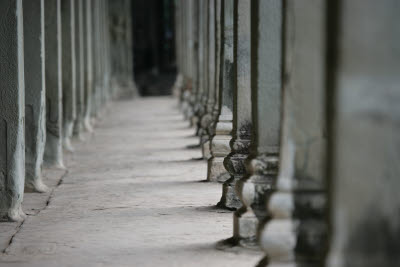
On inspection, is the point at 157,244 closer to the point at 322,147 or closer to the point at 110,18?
the point at 322,147

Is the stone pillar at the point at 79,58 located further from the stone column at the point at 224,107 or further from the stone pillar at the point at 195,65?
the stone column at the point at 224,107

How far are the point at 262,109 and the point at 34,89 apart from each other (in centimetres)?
383

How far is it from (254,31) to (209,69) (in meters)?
7.54

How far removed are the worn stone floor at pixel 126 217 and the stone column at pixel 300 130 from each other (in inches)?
40.4

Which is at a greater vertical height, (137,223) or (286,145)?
(286,145)

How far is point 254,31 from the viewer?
6105 millimetres

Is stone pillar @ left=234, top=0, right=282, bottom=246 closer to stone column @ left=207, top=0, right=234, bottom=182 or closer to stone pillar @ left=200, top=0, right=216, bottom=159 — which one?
stone column @ left=207, top=0, right=234, bottom=182

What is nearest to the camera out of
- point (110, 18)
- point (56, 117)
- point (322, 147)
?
point (322, 147)

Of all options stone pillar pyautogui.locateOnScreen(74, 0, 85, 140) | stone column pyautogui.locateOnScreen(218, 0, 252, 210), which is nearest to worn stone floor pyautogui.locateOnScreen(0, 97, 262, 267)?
stone column pyautogui.locateOnScreen(218, 0, 252, 210)

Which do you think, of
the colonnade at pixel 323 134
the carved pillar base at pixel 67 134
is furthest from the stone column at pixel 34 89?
the carved pillar base at pixel 67 134

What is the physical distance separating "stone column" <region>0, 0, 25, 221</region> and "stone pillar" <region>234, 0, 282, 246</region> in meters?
2.26

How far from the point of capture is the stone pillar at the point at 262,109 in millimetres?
5891

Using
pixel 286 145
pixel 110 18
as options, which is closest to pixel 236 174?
pixel 286 145

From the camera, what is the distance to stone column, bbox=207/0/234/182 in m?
9.46
